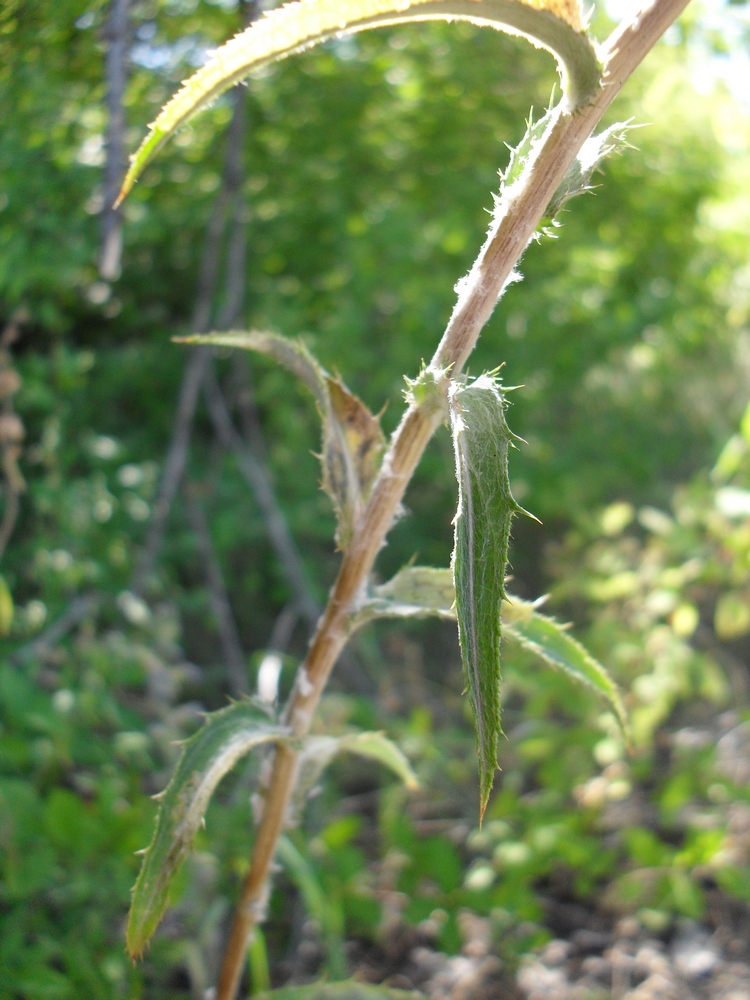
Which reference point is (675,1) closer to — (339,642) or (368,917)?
(339,642)

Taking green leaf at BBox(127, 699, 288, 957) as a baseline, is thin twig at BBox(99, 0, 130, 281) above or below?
above

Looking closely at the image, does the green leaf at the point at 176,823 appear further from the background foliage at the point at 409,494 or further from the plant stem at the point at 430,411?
the background foliage at the point at 409,494

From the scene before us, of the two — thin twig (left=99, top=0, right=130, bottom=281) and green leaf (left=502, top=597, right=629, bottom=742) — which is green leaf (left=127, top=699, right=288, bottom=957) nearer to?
green leaf (left=502, top=597, right=629, bottom=742)

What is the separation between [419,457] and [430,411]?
2.0 inches

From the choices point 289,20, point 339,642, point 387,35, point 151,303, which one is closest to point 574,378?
point 387,35

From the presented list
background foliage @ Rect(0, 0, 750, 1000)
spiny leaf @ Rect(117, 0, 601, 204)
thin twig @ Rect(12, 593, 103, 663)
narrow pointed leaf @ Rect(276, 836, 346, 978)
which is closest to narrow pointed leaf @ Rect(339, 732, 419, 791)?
narrow pointed leaf @ Rect(276, 836, 346, 978)

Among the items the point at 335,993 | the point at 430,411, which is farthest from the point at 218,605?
the point at 430,411

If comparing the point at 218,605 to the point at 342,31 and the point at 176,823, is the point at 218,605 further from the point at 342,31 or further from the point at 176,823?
the point at 342,31

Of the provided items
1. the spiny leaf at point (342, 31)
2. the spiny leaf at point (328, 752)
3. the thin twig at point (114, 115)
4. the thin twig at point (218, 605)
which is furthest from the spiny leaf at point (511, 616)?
the thin twig at point (218, 605)

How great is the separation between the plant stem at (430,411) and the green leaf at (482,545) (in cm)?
6

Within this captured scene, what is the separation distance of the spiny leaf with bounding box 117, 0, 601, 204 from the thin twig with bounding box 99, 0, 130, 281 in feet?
1.91

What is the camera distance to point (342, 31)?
430 mm

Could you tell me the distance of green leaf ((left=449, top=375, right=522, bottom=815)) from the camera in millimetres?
450

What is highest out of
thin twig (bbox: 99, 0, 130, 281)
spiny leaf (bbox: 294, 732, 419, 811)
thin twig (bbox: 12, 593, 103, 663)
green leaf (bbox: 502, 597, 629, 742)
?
thin twig (bbox: 99, 0, 130, 281)
